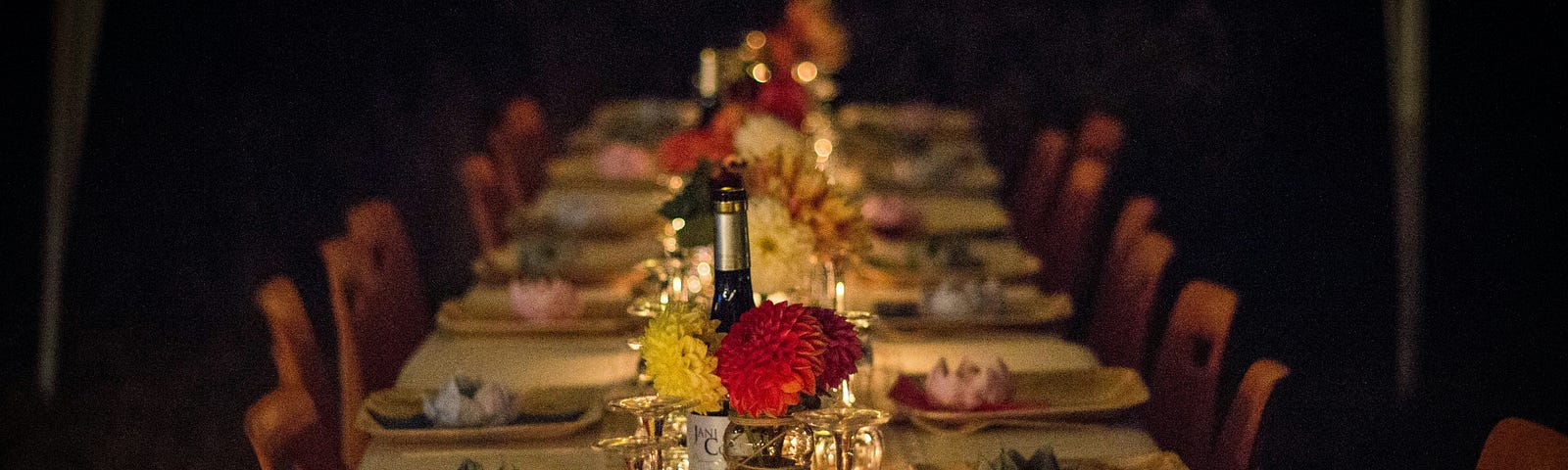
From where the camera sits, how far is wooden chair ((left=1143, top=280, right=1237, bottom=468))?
2725mm

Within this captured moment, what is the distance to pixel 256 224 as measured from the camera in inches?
266

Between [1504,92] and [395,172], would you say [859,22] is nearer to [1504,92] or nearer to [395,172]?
[395,172]

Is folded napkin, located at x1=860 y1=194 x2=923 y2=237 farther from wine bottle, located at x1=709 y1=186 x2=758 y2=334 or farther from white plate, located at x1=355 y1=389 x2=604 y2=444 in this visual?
wine bottle, located at x1=709 y1=186 x2=758 y2=334

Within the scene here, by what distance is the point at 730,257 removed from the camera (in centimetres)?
194

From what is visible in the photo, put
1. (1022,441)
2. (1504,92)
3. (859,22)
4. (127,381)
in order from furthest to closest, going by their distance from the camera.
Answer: (859,22) → (1504,92) → (127,381) → (1022,441)

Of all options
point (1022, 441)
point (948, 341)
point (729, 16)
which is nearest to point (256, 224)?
point (729, 16)

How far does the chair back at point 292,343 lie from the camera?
261 centimetres

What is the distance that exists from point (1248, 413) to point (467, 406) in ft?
3.57

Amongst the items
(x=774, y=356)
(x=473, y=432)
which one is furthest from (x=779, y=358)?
(x=473, y=432)

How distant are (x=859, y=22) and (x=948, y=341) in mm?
6455

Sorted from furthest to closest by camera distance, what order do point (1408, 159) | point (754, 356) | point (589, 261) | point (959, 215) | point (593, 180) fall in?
point (1408, 159) < point (593, 180) < point (959, 215) < point (589, 261) < point (754, 356)

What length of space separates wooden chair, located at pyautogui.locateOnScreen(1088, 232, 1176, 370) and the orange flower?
5.00 feet

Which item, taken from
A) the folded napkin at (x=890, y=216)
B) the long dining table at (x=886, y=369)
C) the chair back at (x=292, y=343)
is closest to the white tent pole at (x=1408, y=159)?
the long dining table at (x=886, y=369)

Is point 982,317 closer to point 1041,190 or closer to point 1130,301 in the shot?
point 1130,301
